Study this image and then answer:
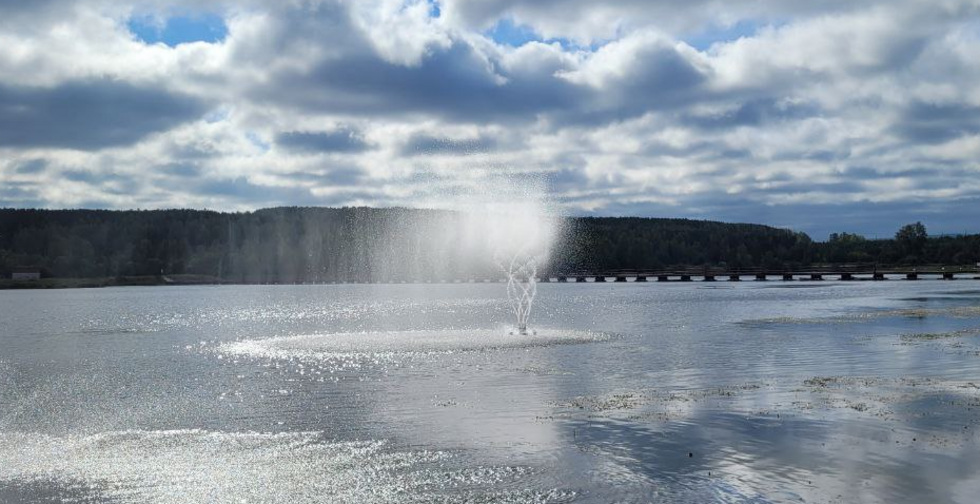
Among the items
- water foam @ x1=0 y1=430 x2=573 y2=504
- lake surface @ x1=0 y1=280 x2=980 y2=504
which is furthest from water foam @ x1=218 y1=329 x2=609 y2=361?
water foam @ x1=0 y1=430 x2=573 y2=504

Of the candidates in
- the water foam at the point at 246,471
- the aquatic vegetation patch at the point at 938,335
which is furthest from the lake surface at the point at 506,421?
the aquatic vegetation patch at the point at 938,335

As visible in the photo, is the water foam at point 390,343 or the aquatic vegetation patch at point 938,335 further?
the water foam at point 390,343

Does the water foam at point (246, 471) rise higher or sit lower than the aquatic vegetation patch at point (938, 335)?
lower

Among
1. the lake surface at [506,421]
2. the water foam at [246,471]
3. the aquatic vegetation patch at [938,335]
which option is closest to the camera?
the water foam at [246,471]

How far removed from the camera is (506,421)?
92.2 feet

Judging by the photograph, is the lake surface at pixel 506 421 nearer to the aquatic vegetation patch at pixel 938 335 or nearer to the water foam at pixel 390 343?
the aquatic vegetation patch at pixel 938 335

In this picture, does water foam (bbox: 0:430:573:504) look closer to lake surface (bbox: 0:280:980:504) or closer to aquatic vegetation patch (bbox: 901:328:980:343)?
lake surface (bbox: 0:280:980:504)

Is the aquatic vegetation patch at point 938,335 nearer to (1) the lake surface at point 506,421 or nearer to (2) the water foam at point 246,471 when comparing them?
(1) the lake surface at point 506,421

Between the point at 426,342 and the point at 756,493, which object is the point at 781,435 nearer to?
the point at 756,493

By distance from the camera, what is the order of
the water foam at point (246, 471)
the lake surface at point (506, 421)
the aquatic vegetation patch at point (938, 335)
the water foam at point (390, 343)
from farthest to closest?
the water foam at point (390, 343)
the aquatic vegetation patch at point (938, 335)
the lake surface at point (506, 421)
the water foam at point (246, 471)

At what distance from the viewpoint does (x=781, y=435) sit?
80.0 feet

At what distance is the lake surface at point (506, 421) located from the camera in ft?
65.3

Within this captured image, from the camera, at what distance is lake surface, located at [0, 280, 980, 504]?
783 inches

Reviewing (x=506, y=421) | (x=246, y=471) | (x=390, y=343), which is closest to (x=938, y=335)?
(x=390, y=343)
